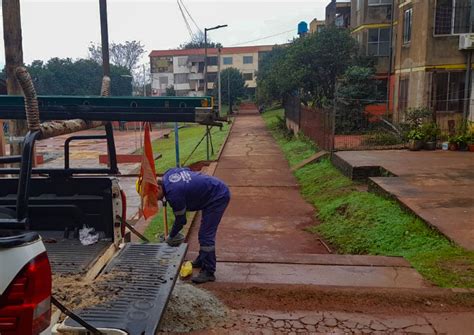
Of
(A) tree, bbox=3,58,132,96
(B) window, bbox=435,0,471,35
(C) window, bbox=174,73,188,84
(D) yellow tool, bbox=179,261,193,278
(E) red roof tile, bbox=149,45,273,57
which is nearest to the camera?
(D) yellow tool, bbox=179,261,193,278

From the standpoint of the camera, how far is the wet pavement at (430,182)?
6402mm

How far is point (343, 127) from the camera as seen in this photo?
19.5 meters

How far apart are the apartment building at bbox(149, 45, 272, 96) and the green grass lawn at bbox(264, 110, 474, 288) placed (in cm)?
6395

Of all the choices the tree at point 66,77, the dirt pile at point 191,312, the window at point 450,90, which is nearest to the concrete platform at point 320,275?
the dirt pile at point 191,312

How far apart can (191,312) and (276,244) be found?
3462 mm

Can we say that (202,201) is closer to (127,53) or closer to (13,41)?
(13,41)

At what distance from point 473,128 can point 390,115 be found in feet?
24.5

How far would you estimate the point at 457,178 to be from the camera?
30.8ft

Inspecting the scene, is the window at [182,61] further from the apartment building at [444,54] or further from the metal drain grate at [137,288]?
the metal drain grate at [137,288]

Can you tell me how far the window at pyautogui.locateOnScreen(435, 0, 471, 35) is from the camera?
55.5 ft

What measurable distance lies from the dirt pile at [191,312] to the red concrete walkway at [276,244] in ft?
1.89

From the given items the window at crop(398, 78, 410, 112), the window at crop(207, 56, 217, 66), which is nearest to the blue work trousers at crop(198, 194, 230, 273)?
the window at crop(398, 78, 410, 112)

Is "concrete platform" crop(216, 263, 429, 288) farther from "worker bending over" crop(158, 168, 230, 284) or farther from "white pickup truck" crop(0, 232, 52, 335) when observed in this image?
"white pickup truck" crop(0, 232, 52, 335)

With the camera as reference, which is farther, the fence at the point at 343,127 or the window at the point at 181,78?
the window at the point at 181,78
